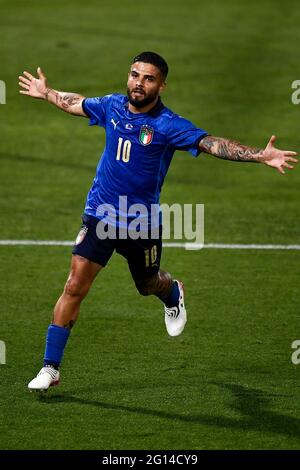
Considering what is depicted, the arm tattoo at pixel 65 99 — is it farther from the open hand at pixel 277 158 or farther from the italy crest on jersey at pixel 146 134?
the open hand at pixel 277 158

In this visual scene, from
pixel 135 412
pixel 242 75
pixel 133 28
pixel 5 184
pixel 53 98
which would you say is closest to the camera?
pixel 135 412

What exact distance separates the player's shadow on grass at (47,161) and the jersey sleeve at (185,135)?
27.4 feet

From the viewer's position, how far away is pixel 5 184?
17172 mm

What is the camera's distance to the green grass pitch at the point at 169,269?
9328 millimetres

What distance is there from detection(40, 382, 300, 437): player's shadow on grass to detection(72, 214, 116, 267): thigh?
45.7 inches

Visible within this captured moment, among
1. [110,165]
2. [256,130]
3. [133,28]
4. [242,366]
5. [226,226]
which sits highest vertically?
[133,28]

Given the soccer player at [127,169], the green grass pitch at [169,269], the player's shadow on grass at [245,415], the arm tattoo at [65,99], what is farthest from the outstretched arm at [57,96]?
the player's shadow on grass at [245,415]

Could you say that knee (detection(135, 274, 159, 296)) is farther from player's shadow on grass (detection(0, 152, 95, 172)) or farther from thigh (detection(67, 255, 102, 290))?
player's shadow on grass (detection(0, 152, 95, 172))

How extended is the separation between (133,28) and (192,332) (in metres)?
16.8

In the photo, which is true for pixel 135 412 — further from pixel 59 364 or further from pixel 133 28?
pixel 133 28

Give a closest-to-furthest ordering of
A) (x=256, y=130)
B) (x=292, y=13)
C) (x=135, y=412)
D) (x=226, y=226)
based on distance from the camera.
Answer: (x=135, y=412) → (x=226, y=226) → (x=256, y=130) → (x=292, y=13)

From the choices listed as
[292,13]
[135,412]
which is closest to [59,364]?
[135,412]

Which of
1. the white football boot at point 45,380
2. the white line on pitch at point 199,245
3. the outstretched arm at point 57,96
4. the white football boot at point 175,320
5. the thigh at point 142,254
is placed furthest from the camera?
the white line on pitch at point 199,245

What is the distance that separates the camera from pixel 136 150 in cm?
993
